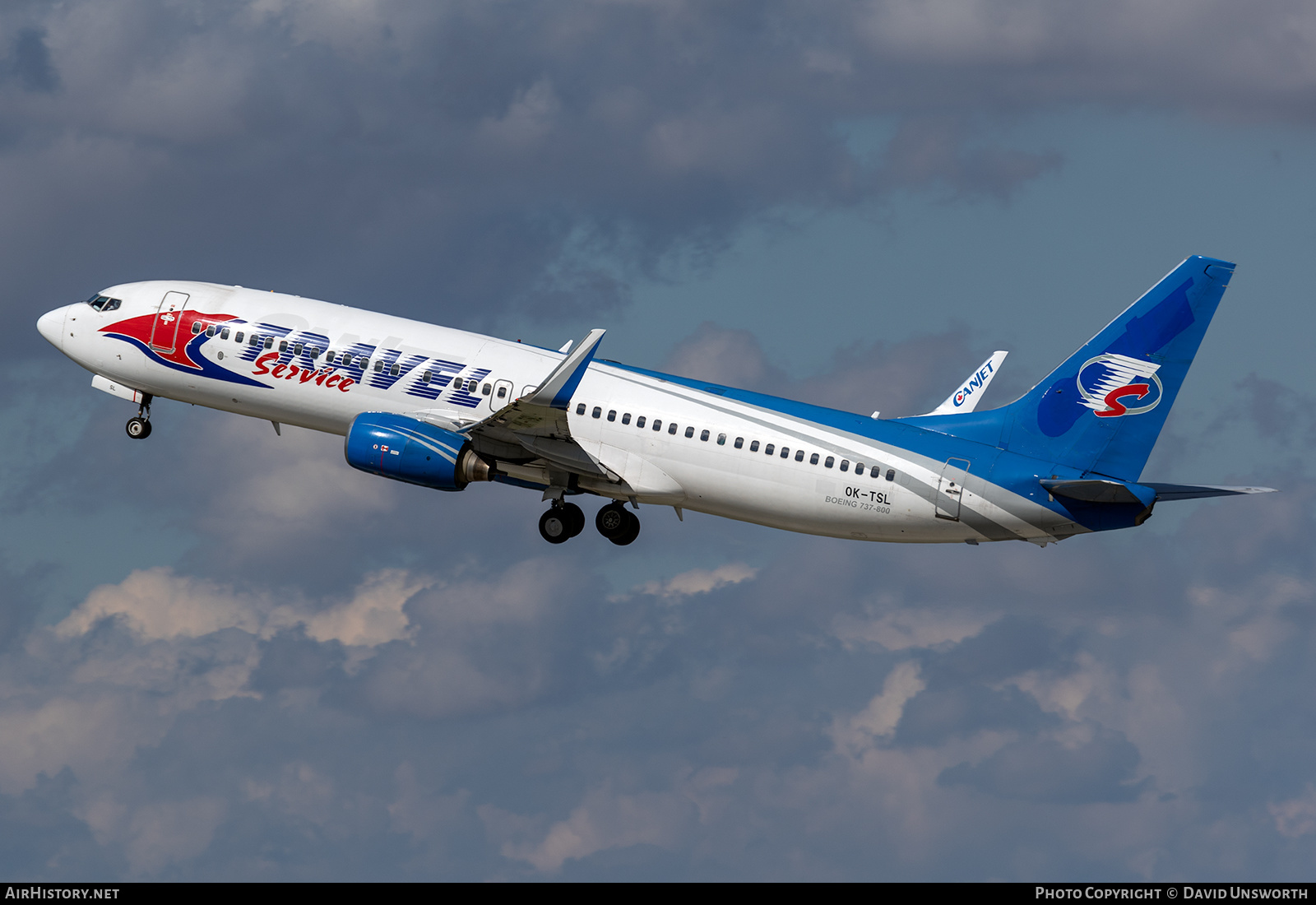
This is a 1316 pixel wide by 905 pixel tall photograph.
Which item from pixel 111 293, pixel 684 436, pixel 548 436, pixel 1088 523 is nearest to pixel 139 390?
pixel 111 293

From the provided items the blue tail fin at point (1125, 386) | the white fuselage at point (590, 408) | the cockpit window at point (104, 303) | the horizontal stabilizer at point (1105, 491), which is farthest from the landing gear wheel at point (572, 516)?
the cockpit window at point (104, 303)

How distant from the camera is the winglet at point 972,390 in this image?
71.5 meters

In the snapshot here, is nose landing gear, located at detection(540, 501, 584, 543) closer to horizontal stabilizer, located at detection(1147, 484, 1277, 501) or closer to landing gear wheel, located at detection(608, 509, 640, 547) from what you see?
landing gear wheel, located at detection(608, 509, 640, 547)

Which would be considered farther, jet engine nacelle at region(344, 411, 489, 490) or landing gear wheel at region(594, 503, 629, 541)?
landing gear wheel at region(594, 503, 629, 541)

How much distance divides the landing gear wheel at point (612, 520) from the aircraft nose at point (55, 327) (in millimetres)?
23675

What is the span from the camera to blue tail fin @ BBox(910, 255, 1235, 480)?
193ft

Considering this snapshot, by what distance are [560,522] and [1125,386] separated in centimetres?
2160

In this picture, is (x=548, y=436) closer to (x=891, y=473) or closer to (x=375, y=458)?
(x=375, y=458)

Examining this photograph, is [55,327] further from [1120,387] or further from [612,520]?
[1120,387]

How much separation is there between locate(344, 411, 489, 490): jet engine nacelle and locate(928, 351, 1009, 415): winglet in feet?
68.7

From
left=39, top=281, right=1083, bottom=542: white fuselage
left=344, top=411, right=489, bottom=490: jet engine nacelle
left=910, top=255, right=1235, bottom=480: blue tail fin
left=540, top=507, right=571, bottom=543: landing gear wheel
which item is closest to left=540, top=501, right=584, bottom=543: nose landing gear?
left=540, top=507, right=571, bottom=543: landing gear wheel

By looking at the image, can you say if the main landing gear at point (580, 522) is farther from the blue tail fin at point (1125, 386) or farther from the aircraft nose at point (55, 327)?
the aircraft nose at point (55, 327)

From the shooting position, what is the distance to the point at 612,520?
65375 millimetres

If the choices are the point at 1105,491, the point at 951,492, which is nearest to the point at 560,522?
the point at 951,492
